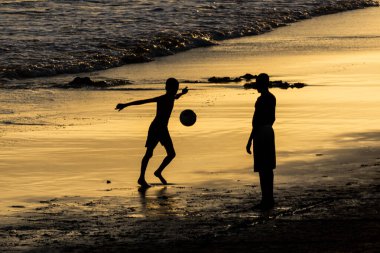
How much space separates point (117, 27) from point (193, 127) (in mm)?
19529

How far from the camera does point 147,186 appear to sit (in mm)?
13039

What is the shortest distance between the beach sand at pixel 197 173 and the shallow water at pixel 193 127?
0.08 ft

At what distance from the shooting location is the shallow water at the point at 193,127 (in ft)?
44.4

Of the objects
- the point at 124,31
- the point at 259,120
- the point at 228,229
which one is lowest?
the point at 228,229

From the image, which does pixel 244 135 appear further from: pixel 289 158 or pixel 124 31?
pixel 124 31

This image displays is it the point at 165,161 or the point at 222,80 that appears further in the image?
the point at 222,80

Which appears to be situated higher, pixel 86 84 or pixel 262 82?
pixel 86 84

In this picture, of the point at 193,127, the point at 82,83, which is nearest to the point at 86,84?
the point at 82,83

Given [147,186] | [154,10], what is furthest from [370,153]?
[154,10]

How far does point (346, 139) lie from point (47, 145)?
4.24 m

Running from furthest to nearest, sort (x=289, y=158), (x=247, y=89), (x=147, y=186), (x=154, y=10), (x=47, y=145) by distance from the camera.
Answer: (x=154, y=10) < (x=247, y=89) < (x=47, y=145) < (x=289, y=158) < (x=147, y=186)

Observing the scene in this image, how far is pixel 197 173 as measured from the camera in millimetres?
13742

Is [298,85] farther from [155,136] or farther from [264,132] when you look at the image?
[264,132]

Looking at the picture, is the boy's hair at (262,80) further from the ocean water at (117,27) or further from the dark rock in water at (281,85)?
the ocean water at (117,27)
